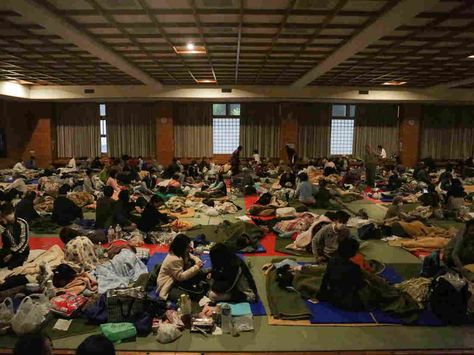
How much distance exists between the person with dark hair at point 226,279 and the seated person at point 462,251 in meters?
2.66

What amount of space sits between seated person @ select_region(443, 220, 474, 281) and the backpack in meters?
0.80

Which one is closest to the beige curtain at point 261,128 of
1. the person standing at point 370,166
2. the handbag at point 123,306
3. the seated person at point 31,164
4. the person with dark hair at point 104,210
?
the person standing at point 370,166

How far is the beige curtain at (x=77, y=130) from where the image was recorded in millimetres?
17875

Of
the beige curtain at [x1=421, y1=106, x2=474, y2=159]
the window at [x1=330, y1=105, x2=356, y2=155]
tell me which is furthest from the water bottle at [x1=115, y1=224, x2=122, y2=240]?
the beige curtain at [x1=421, y1=106, x2=474, y2=159]

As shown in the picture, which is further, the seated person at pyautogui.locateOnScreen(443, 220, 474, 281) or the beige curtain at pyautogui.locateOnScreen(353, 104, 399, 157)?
the beige curtain at pyautogui.locateOnScreen(353, 104, 399, 157)

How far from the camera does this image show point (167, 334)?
3959 millimetres

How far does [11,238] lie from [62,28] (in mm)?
3968

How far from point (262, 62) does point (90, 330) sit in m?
8.85

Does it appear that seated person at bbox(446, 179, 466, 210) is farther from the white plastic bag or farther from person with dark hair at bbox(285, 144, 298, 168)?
the white plastic bag

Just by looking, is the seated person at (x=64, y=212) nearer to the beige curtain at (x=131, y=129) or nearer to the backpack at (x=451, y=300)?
the backpack at (x=451, y=300)

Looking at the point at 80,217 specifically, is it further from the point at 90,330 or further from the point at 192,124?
the point at 192,124

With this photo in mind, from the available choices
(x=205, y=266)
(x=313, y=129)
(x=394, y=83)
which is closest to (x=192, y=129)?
(x=313, y=129)

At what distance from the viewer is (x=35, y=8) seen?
6238 millimetres

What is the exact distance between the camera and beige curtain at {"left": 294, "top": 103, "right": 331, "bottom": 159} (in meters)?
17.9
